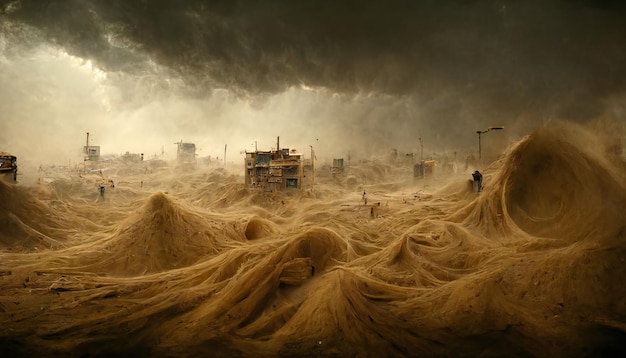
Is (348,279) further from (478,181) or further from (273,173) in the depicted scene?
(273,173)

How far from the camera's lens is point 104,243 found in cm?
791

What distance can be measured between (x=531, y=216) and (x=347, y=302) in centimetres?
554

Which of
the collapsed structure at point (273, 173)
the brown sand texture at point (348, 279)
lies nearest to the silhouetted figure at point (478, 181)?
the brown sand texture at point (348, 279)

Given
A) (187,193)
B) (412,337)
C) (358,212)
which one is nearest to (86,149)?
(187,193)

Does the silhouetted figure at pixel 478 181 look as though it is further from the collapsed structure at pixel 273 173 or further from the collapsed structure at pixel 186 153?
the collapsed structure at pixel 186 153

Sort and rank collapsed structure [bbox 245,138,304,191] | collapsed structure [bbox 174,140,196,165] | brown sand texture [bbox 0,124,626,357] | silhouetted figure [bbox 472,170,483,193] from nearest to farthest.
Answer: brown sand texture [bbox 0,124,626,357]
silhouetted figure [bbox 472,170,483,193]
collapsed structure [bbox 245,138,304,191]
collapsed structure [bbox 174,140,196,165]

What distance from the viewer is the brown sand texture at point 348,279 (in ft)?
12.2

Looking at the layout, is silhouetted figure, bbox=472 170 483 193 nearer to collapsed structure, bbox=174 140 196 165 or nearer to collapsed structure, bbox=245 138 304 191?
collapsed structure, bbox=245 138 304 191

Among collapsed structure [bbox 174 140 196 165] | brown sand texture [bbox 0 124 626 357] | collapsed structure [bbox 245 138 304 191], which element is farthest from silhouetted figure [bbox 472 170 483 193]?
collapsed structure [bbox 174 140 196 165]

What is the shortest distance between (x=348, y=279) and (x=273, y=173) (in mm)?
16342

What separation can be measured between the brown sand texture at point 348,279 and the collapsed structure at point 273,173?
1065cm

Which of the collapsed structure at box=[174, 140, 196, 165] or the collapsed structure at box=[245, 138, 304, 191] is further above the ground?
the collapsed structure at box=[174, 140, 196, 165]

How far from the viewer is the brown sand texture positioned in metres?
3.72

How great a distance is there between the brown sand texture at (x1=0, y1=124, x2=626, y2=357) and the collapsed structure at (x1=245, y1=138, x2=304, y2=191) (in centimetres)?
1065
